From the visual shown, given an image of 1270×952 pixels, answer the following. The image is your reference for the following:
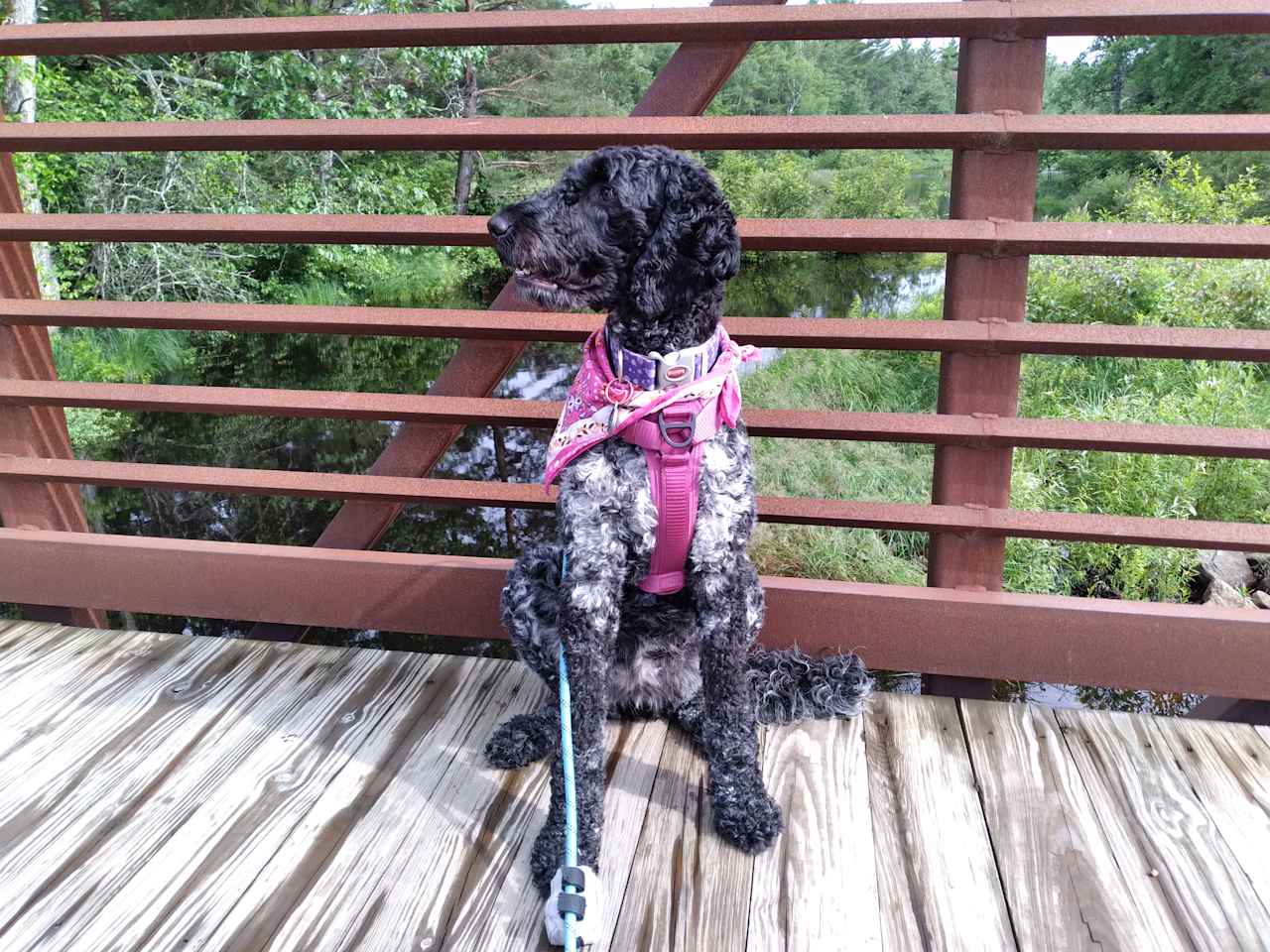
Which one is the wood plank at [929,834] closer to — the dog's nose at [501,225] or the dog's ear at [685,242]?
the dog's ear at [685,242]

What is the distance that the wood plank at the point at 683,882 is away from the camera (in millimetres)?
1632

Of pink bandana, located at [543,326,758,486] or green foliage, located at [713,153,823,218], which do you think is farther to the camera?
green foliage, located at [713,153,823,218]

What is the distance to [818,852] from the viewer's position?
184cm

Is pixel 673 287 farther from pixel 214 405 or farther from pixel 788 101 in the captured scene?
pixel 788 101

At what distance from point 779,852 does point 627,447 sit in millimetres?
881

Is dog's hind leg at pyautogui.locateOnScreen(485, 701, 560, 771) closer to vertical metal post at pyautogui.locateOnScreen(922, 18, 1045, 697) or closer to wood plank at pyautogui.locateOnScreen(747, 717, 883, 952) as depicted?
wood plank at pyautogui.locateOnScreen(747, 717, 883, 952)

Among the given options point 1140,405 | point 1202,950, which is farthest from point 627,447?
point 1140,405

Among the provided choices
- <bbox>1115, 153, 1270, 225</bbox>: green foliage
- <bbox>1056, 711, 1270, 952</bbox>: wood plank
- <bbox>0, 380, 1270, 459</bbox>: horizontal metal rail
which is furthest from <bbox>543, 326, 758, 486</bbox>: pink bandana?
<bbox>1115, 153, 1270, 225</bbox>: green foliage

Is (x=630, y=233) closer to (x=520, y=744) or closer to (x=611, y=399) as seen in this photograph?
(x=611, y=399)

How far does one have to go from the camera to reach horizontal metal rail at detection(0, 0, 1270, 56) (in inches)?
79.6

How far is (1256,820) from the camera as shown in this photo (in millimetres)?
1922

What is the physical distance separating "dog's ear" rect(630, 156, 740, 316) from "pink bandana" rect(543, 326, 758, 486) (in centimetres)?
16

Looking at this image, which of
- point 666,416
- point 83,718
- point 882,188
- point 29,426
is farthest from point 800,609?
point 882,188

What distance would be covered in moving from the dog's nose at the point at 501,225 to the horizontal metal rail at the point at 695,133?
1.72 feet
